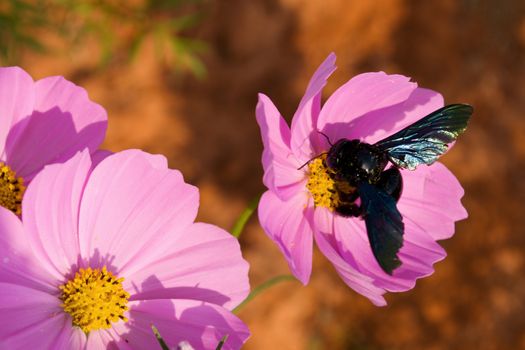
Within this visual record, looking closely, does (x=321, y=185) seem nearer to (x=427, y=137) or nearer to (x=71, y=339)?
(x=427, y=137)

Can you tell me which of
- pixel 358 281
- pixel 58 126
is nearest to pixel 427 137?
pixel 358 281

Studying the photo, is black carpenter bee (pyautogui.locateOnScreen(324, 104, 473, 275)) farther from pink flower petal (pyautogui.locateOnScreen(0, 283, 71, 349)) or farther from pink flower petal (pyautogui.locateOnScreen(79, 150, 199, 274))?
pink flower petal (pyautogui.locateOnScreen(0, 283, 71, 349))

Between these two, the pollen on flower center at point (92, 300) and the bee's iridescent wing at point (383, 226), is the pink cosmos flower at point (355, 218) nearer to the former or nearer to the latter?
the bee's iridescent wing at point (383, 226)

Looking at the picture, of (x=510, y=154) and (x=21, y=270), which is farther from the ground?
(x=21, y=270)

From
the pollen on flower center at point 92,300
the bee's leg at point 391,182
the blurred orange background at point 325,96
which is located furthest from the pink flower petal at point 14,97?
the blurred orange background at point 325,96

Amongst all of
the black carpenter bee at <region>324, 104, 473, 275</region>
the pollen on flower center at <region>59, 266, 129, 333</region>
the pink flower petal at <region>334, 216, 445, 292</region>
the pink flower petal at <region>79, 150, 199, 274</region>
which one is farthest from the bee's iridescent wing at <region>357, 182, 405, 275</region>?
the pollen on flower center at <region>59, 266, 129, 333</region>

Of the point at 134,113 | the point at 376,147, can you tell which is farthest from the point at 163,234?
the point at 134,113

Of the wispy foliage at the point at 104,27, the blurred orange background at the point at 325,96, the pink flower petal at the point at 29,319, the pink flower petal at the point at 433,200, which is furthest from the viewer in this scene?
the blurred orange background at the point at 325,96

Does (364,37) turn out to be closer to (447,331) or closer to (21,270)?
(447,331)
